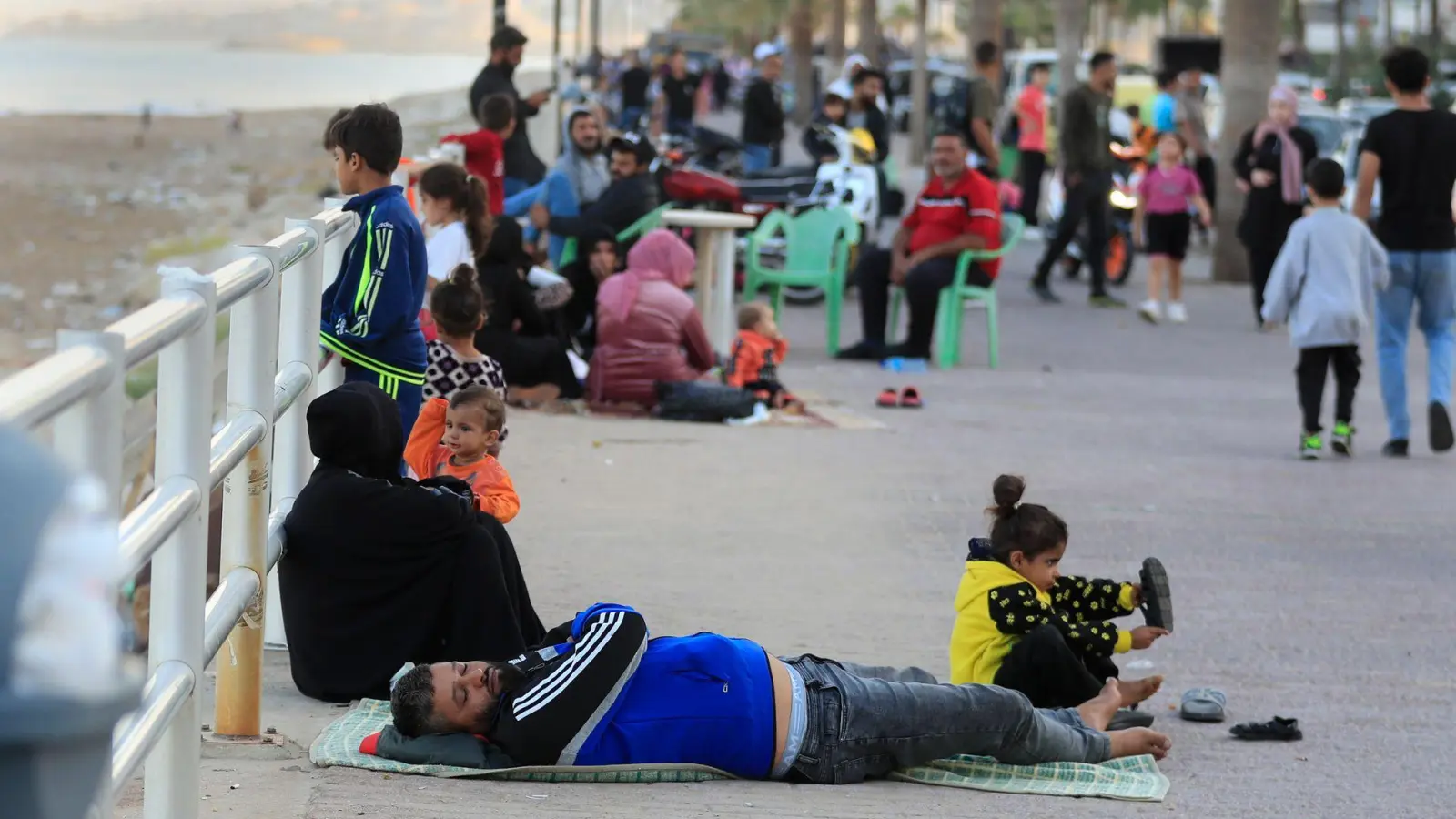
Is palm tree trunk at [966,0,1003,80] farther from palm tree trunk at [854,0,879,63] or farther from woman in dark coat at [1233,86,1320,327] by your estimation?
palm tree trunk at [854,0,879,63]

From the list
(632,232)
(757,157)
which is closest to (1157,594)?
(632,232)

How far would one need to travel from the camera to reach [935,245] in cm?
1389

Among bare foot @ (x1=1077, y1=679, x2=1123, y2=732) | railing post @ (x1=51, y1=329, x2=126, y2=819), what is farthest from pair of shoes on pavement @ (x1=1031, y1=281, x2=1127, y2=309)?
railing post @ (x1=51, y1=329, x2=126, y2=819)

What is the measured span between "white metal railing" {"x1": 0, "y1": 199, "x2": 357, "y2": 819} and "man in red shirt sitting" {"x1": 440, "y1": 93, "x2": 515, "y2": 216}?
6.56 m

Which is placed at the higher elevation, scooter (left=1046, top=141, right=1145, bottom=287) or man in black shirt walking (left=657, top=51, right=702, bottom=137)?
man in black shirt walking (left=657, top=51, right=702, bottom=137)

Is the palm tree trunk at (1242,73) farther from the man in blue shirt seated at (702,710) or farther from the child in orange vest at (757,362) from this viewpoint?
the man in blue shirt seated at (702,710)

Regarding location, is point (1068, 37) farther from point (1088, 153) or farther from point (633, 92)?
point (1088, 153)

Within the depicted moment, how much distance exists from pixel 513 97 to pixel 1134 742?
9.95m

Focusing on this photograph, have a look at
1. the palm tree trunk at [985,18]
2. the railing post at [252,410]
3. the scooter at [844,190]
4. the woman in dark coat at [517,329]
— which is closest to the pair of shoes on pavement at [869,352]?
the scooter at [844,190]

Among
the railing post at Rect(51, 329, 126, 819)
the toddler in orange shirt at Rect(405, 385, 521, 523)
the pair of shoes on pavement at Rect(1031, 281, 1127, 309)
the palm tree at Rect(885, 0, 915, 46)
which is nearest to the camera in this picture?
the railing post at Rect(51, 329, 126, 819)

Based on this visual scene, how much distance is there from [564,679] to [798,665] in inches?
24.8

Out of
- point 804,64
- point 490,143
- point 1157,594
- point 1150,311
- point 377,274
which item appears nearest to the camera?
point 1157,594

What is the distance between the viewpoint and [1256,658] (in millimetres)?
6469

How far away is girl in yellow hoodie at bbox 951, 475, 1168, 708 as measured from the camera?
17.1 feet
